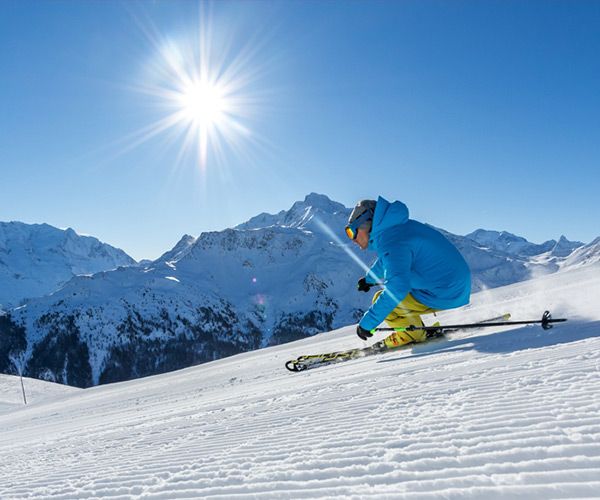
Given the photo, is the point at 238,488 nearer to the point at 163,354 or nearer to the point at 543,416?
the point at 543,416

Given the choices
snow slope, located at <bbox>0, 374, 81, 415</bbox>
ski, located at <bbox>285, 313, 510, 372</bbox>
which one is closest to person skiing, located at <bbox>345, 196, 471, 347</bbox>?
ski, located at <bbox>285, 313, 510, 372</bbox>

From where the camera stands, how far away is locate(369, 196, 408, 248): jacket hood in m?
6.08

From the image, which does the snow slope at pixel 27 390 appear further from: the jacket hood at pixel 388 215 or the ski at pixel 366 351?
the jacket hood at pixel 388 215

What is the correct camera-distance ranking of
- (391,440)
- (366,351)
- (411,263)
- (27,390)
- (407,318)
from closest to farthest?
(391,440) < (411,263) < (407,318) < (366,351) < (27,390)

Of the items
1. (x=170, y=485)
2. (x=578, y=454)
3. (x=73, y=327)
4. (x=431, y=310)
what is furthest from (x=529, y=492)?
(x=73, y=327)

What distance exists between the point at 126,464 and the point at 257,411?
1.44 m

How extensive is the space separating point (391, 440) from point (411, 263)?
3556mm

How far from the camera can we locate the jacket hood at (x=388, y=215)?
6.08m

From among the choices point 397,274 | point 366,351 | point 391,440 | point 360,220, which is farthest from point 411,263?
point 391,440

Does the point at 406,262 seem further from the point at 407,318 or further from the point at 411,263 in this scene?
the point at 407,318

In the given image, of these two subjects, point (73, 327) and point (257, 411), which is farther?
point (73, 327)

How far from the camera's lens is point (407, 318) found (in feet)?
23.0

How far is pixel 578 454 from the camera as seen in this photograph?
2051 mm

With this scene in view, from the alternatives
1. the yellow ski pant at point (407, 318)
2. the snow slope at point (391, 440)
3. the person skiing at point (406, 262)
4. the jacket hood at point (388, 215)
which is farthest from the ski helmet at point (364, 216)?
the snow slope at point (391, 440)
